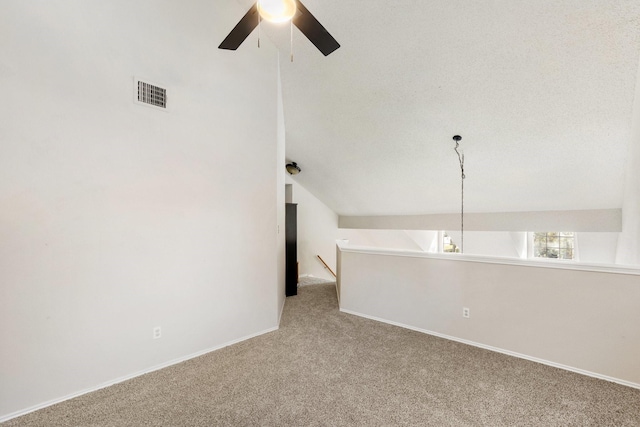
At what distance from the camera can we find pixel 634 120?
2500 millimetres

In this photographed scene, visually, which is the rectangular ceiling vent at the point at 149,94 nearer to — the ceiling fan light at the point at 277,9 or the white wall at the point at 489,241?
the ceiling fan light at the point at 277,9

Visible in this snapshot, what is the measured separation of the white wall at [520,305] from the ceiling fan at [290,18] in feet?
8.30

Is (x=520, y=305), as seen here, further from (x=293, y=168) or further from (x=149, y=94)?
(x=293, y=168)

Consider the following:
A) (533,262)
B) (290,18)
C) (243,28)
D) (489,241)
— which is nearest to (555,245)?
(489,241)

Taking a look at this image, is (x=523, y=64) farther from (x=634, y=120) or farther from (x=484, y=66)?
(x=634, y=120)

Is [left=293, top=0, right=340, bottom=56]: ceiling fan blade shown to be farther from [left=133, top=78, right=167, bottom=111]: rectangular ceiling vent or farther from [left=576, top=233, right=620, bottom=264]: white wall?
[left=576, top=233, right=620, bottom=264]: white wall

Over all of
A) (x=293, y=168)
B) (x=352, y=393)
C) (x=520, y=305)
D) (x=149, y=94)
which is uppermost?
(x=149, y=94)

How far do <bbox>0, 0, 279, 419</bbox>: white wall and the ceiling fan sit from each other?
1105 millimetres

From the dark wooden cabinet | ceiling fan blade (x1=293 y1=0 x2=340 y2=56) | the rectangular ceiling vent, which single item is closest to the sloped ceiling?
ceiling fan blade (x1=293 y1=0 x2=340 y2=56)

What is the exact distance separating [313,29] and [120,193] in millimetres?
1997

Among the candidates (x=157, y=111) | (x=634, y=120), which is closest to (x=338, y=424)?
(x=157, y=111)

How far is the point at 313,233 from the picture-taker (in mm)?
6527

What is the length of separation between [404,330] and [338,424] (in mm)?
1721

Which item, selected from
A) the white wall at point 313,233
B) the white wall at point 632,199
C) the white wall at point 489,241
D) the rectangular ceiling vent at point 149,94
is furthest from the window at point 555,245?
the rectangular ceiling vent at point 149,94
